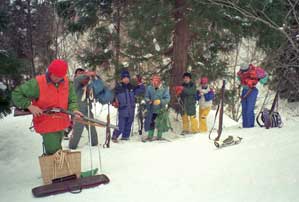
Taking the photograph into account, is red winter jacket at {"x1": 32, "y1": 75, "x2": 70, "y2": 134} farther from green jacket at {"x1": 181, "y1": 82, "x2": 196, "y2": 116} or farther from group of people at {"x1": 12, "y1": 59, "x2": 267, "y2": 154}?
green jacket at {"x1": 181, "y1": 82, "x2": 196, "y2": 116}

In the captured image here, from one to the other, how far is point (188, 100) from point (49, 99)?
514 centimetres

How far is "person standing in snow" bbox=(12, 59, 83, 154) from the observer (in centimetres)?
548

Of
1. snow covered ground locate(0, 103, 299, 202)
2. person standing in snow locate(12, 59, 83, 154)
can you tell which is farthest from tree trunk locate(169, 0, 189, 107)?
person standing in snow locate(12, 59, 83, 154)

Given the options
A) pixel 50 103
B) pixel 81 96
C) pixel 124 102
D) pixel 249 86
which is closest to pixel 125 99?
pixel 124 102

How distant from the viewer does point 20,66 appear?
6410 mm

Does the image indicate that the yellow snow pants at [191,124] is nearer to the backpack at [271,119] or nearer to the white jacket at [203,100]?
the white jacket at [203,100]

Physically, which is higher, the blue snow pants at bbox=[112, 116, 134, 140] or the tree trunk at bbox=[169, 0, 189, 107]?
the tree trunk at bbox=[169, 0, 189, 107]

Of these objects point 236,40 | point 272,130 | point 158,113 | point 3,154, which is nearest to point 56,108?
point 3,154

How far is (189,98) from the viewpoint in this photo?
33.4 ft

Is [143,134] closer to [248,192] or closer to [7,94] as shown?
[7,94]

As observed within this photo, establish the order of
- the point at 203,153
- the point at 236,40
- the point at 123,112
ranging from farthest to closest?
the point at 236,40
the point at 123,112
the point at 203,153

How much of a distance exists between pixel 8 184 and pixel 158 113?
4272mm

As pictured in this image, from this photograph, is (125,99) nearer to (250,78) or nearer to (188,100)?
(188,100)

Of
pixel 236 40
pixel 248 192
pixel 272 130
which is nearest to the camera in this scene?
pixel 248 192
